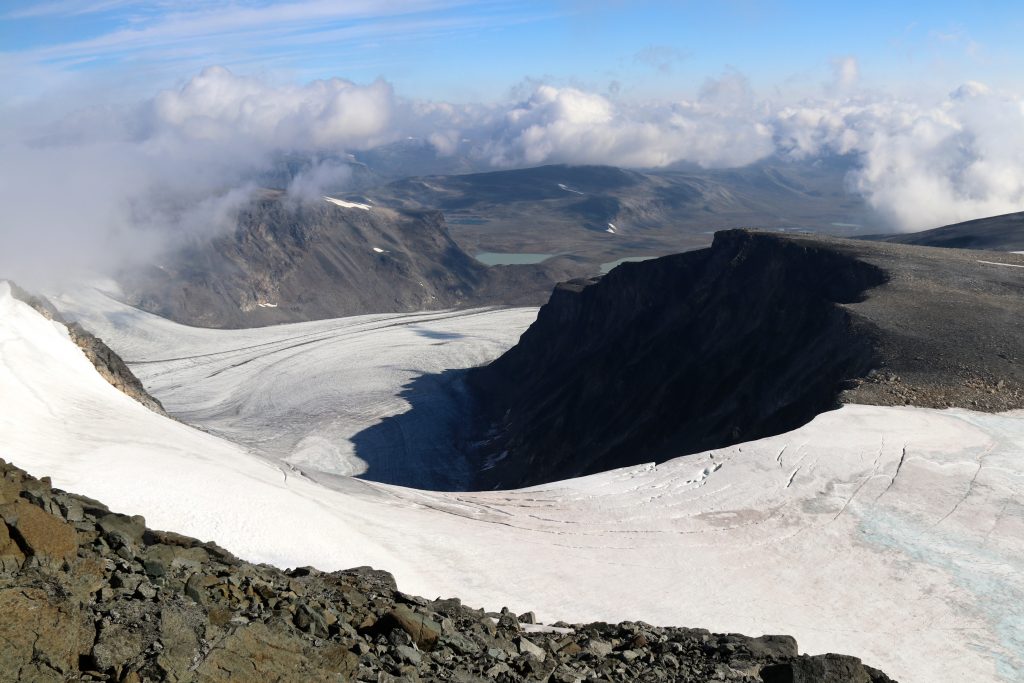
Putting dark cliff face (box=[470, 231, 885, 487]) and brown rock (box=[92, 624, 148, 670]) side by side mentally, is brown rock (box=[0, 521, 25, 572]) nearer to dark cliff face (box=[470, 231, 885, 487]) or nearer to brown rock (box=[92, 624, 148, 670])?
brown rock (box=[92, 624, 148, 670])

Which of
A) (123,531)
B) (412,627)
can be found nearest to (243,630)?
(412,627)

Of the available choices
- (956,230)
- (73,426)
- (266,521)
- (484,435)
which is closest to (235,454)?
(73,426)

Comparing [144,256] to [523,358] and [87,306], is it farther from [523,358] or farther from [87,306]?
[523,358]

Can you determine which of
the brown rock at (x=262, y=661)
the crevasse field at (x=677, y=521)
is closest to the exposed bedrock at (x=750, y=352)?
the crevasse field at (x=677, y=521)

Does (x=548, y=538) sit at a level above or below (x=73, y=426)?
below

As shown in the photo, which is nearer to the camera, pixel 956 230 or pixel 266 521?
pixel 266 521

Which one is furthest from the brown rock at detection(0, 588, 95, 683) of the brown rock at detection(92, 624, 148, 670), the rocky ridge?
the rocky ridge

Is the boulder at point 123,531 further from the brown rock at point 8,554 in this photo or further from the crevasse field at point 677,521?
the crevasse field at point 677,521
